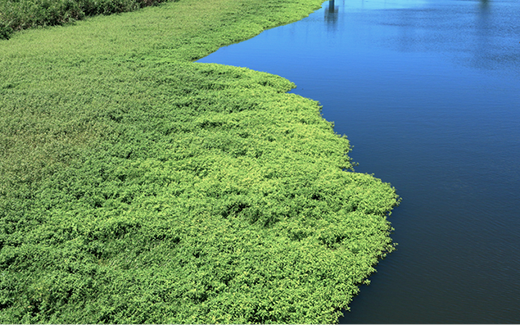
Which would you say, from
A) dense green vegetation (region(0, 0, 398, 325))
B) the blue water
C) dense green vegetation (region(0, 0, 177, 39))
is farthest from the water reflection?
dense green vegetation (region(0, 0, 398, 325))

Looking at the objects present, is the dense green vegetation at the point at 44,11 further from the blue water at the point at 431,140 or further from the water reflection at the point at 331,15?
the water reflection at the point at 331,15

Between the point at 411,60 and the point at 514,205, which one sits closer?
the point at 514,205

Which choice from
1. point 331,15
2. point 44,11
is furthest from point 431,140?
point 331,15

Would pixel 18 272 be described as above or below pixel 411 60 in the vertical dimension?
below

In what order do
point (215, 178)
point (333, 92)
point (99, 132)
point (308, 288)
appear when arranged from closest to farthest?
point (308, 288)
point (215, 178)
point (99, 132)
point (333, 92)

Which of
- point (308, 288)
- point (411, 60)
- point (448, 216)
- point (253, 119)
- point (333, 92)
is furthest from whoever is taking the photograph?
point (411, 60)

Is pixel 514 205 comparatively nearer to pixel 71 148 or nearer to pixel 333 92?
pixel 333 92

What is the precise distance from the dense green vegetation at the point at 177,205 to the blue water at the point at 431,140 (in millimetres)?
459

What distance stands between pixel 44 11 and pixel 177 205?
1600 centimetres

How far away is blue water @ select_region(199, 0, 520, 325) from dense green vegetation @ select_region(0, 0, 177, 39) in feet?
26.2

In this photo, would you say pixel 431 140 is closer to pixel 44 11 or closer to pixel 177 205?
pixel 177 205

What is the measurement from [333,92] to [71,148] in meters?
6.67

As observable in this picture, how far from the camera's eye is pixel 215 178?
7.20 meters

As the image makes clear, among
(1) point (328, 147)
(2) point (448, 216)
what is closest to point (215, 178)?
(1) point (328, 147)
